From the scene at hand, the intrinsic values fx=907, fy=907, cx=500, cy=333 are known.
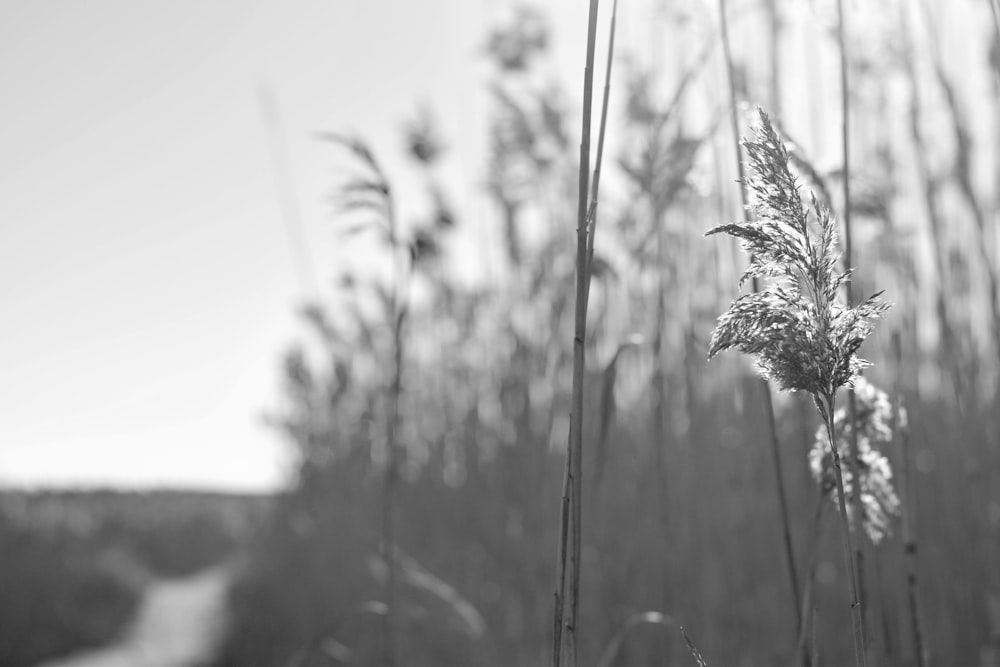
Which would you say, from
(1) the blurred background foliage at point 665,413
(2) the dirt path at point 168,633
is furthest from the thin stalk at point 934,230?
(2) the dirt path at point 168,633

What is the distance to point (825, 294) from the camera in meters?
0.92

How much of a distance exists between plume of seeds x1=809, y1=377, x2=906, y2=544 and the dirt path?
4.76 meters

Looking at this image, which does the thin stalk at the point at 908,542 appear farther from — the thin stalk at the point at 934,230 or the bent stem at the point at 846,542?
the thin stalk at the point at 934,230

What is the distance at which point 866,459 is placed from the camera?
46.3 inches

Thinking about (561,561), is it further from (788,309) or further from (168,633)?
(168,633)

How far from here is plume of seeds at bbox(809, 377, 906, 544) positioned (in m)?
1.13

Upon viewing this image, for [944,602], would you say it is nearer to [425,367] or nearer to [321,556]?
[425,367]

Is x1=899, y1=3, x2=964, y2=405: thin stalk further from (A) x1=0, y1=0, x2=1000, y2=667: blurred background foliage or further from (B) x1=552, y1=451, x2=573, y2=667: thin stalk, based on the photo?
(B) x1=552, y1=451, x2=573, y2=667: thin stalk

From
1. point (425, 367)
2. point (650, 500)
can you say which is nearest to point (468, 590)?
point (650, 500)

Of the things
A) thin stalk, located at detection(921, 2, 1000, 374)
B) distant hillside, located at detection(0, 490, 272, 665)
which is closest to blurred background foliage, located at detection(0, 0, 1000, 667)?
thin stalk, located at detection(921, 2, 1000, 374)

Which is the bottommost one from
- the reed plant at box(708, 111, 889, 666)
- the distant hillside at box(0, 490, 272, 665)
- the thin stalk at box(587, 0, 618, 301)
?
the distant hillside at box(0, 490, 272, 665)

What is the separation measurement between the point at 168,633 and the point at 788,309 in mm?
6209

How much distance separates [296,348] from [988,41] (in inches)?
184

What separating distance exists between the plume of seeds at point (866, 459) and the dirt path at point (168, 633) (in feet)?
15.6
